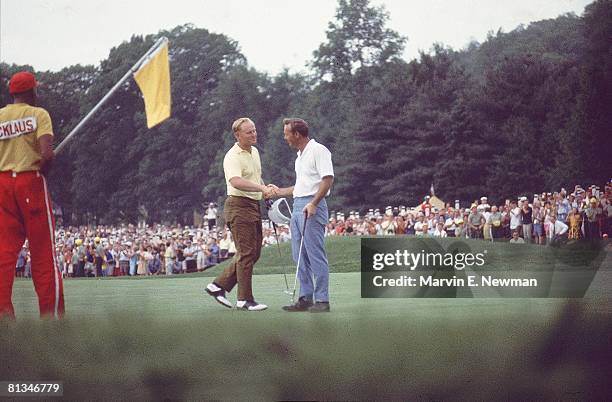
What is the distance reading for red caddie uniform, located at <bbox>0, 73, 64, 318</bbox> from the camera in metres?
6.21

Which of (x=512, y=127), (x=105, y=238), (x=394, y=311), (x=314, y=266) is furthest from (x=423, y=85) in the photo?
(x=394, y=311)

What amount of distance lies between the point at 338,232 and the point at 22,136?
22.5 m

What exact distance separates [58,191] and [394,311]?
36.6ft

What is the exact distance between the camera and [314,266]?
25.6ft

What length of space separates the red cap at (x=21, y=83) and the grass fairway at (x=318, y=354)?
3.35 metres

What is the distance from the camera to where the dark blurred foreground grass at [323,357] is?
9.48 feet

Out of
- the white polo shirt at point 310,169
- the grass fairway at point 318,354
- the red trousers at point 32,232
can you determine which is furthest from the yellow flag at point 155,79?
the grass fairway at point 318,354

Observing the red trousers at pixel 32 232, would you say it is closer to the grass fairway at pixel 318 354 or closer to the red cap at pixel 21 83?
the red cap at pixel 21 83

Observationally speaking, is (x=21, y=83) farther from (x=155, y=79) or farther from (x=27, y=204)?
(x=155, y=79)

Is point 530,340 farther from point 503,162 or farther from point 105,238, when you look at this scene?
point 503,162

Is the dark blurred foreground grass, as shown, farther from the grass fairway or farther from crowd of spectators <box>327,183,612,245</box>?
crowd of spectators <box>327,183,612,245</box>

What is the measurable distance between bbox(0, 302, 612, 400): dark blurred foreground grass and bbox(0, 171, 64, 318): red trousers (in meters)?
3.02

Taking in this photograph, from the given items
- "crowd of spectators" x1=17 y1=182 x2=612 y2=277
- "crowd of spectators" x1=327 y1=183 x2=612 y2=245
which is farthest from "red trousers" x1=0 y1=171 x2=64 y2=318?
"crowd of spectators" x1=17 y1=182 x2=612 y2=277

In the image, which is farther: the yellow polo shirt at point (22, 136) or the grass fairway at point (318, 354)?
the yellow polo shirt at point (22, 136)
